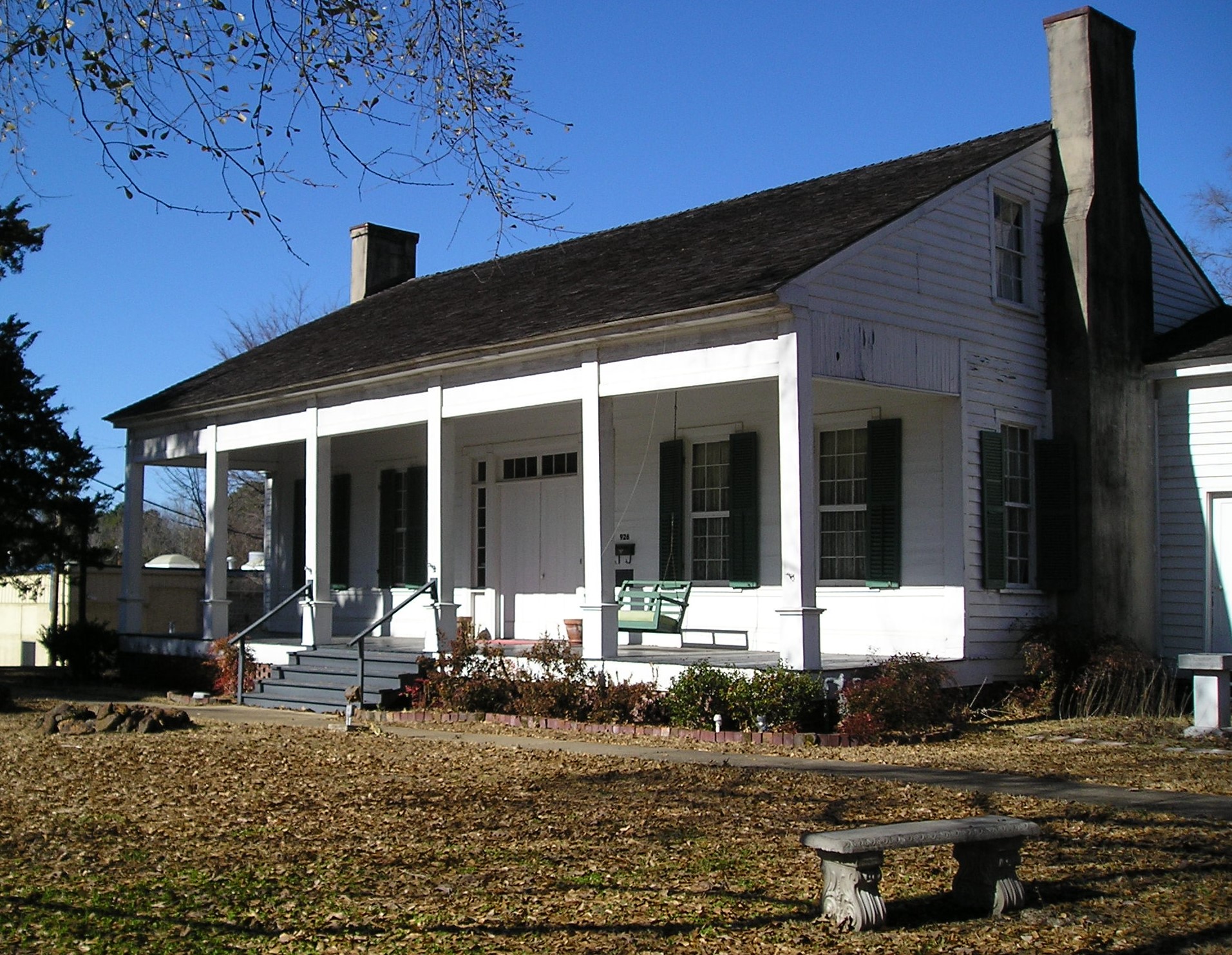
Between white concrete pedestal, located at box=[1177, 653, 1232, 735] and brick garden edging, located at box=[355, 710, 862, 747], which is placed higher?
white concrete pedestal, located at box=[1177, 653, 1232, 735]

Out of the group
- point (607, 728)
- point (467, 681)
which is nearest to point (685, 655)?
point (607, 728)

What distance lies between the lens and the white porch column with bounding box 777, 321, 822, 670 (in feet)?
40.5

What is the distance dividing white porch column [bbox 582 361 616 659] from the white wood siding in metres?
7.69

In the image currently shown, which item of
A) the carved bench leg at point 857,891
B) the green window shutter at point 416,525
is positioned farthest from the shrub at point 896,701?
the green window shutter at point 416,525

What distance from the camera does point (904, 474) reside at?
15062mm

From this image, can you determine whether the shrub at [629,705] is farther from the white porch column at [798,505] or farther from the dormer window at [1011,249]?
the dormer window at [1011,249]

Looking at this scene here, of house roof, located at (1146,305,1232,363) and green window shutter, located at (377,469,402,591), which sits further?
green window shutter, located at (377,469,402,591)

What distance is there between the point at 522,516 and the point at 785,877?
12707 mm

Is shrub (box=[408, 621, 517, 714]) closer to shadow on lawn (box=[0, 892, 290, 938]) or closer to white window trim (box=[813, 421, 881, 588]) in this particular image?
white window trim (box=[813, 421, 881, 588])

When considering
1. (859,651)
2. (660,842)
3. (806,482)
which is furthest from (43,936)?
(859,651)

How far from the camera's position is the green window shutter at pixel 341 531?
72.3 feet

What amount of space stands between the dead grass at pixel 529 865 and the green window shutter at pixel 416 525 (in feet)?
31.8

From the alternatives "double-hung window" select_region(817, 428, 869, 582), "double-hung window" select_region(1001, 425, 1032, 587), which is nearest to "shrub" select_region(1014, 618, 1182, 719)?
"double-hung window" select_region(1001, 425, 1032, 587)

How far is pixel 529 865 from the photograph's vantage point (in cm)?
706
